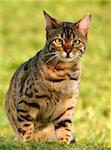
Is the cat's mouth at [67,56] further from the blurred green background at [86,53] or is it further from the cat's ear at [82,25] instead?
the blurred green background at [86,53]

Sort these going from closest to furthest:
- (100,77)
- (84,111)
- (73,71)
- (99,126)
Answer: (73,71)
(99,126)
(84,111)
(100,77)

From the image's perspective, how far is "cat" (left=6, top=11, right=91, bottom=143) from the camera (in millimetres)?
8484

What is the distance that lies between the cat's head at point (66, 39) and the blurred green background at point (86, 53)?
186 cm

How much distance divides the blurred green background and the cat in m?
1.48

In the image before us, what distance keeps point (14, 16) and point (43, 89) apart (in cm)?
1183

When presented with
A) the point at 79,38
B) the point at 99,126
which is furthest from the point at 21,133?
the point at 99,126

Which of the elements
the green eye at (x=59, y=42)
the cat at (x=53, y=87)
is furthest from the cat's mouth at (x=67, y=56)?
the green eye at (x=59, y=42)

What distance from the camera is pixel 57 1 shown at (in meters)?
21.7

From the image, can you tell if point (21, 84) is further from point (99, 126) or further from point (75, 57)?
point (99, 126)

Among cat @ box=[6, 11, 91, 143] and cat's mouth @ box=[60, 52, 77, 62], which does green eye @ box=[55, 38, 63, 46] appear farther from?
cat's mouth @ box=[60, 52, 77, 62]

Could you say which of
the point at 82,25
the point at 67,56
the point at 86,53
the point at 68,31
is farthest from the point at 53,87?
the point at 86,53

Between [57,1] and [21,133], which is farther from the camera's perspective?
[57,1]

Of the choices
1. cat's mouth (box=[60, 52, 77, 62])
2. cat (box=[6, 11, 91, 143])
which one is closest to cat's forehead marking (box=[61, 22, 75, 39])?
cat (box=[6, 11, 91, 143])

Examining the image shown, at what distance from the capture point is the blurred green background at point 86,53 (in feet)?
41.2
